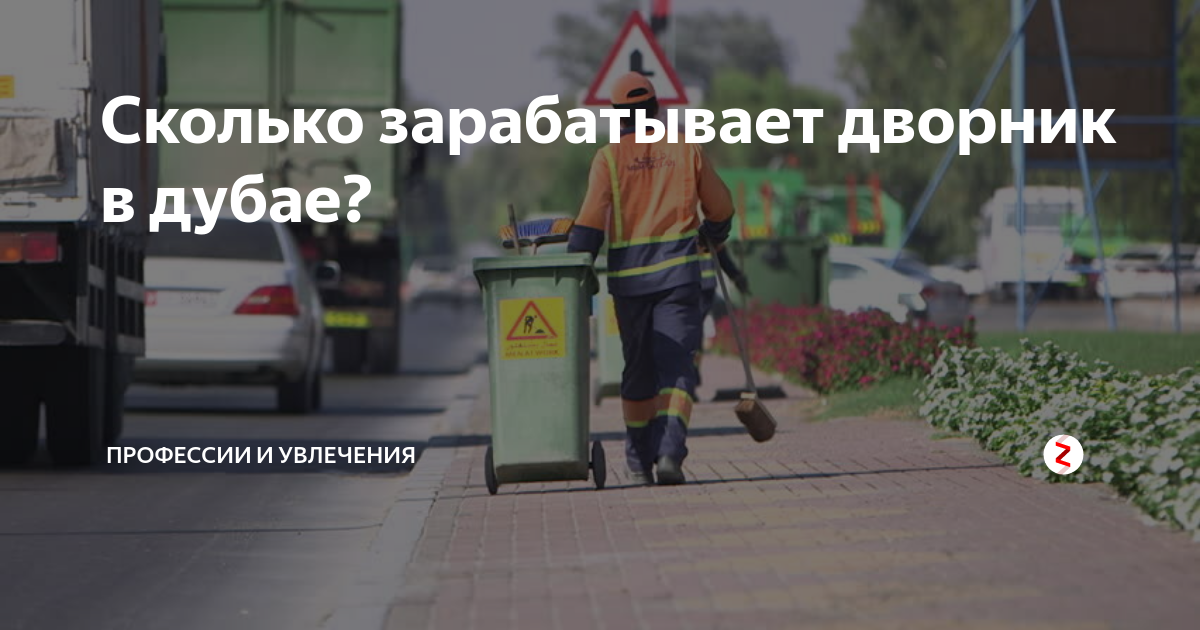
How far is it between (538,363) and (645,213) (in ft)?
2.73

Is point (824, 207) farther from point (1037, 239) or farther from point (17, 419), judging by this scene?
point (17, 419)

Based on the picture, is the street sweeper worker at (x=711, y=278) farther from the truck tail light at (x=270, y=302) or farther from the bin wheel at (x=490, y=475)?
the truck tail light at (x=270, y=302)

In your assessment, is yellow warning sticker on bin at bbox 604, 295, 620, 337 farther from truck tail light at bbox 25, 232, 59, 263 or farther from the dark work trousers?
the dark work trousers

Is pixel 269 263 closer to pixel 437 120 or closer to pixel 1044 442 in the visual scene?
pixel 437 120

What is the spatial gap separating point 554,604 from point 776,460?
4715mm

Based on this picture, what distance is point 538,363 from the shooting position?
9.93 metres

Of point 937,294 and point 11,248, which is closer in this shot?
point 11,248

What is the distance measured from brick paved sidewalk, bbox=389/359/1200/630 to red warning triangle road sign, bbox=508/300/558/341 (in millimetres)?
731

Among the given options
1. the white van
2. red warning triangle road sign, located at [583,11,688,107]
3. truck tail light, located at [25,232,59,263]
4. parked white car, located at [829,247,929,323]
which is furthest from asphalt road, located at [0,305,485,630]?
parked white car, located at [829,247,929,323]

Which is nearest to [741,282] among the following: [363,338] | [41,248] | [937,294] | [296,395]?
[41,248]

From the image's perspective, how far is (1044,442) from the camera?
32.0 ft

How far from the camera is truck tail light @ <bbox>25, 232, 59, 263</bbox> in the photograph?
461 inches

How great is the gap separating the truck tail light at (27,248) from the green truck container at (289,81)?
11.3 m

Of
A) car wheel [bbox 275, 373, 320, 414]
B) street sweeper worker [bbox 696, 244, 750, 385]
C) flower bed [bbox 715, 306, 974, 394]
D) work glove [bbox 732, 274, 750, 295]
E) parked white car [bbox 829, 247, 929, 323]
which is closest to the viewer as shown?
street sweeper worker [bbox 696, 244, 750, 385]
